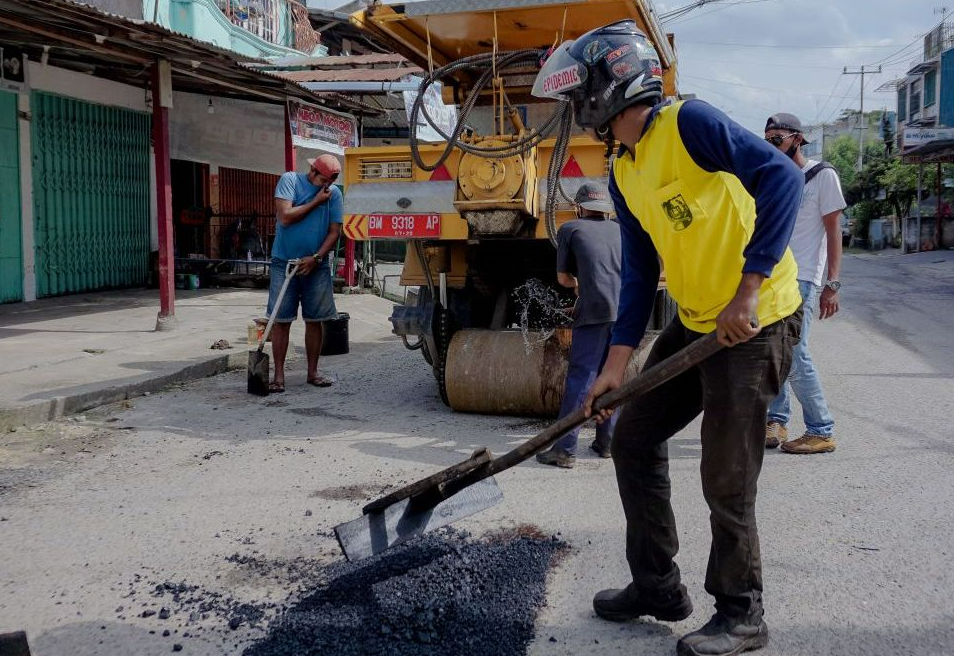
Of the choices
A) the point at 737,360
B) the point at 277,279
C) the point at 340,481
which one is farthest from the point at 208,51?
the point at 737,360

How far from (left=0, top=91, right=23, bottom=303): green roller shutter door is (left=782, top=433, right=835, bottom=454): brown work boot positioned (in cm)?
972

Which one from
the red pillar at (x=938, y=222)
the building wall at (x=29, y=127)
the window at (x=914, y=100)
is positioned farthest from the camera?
the window at (x=914, y=100)

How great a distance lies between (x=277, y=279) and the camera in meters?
7.25

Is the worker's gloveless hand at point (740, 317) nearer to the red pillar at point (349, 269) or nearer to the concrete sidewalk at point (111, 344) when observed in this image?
the concrete sidewalk at point (111, 344)

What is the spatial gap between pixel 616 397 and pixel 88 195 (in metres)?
11.6

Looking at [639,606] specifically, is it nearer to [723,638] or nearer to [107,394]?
[723,638]

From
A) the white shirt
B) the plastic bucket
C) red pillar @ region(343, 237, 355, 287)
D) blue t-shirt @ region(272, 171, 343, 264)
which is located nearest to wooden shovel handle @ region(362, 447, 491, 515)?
the white shirt

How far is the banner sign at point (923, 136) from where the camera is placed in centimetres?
2783

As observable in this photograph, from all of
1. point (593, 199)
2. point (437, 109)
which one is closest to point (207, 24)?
point (437, 109)

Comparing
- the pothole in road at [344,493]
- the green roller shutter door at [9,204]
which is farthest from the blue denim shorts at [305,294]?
the green roller shutter door at [9,204]

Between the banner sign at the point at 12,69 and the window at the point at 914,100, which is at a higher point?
the window at the point at 914,100

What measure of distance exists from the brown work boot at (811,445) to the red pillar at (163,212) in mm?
7037

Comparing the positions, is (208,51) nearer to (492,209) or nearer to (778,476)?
(492,209)

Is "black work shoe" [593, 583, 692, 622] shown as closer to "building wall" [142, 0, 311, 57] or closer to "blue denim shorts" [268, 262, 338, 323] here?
"blue denim shorts" [268, 262, 338, 323]
